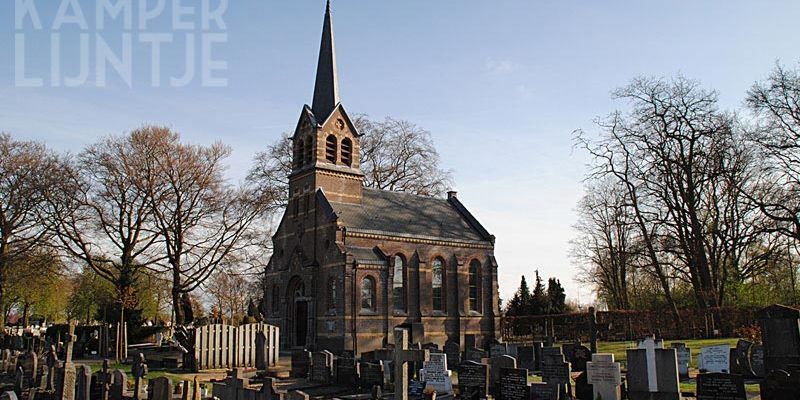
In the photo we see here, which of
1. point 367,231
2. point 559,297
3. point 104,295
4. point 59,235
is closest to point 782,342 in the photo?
point 367,231

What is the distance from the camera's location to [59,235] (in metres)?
35.1

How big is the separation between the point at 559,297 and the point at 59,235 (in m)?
36.9

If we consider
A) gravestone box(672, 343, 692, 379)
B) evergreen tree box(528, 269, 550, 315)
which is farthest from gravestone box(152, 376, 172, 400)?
evergreen tree box(528, 269, 550, 315)

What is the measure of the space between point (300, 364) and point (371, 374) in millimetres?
4658

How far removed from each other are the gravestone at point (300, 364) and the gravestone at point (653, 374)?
12.0 meters

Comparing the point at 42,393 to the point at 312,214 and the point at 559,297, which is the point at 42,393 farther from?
the point at 559,297

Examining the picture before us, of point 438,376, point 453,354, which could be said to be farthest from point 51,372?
point 453,354

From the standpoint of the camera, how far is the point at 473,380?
14.4 metres

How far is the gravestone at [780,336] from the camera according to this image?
13766 mm

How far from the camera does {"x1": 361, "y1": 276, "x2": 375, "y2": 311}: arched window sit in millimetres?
32344

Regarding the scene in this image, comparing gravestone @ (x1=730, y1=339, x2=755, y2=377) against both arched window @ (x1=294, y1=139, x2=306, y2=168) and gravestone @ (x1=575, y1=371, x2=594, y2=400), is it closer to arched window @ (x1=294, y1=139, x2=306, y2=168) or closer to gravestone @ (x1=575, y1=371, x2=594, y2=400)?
gravestone @ (x1=575, y1=371, x2=594, y2=400)

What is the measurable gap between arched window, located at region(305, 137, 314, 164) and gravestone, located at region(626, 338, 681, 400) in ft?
85.7

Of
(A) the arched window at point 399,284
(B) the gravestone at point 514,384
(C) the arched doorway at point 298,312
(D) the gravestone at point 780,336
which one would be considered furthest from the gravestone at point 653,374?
(C) the arched doorway at point 298,312

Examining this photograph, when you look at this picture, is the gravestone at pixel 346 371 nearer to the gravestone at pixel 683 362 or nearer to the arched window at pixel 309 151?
the gravestone at pixel 683 362
